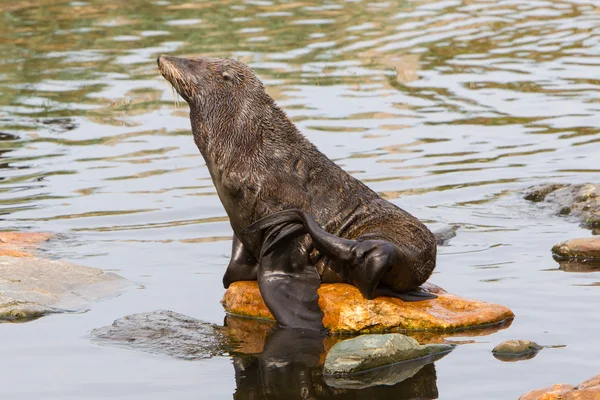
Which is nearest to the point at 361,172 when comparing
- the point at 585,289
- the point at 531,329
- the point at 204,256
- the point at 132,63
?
the point at 204,256

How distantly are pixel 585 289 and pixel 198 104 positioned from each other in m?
Result: 3.41

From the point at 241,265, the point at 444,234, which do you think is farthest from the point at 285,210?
the point at 444,234

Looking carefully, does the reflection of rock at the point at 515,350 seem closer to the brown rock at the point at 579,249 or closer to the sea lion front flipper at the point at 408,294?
the sea lion front flipper at the point at 408,294

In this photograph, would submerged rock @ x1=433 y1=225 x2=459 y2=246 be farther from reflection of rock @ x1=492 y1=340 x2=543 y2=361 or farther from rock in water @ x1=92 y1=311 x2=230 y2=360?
reflection of rock @ x1=492 y1=340 x2=543 y2=361

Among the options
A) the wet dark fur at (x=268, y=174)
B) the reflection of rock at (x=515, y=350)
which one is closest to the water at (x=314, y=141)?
the reflection of rock at (x=515, y=350)

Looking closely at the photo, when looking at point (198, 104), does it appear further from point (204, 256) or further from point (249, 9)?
point (249, 9)

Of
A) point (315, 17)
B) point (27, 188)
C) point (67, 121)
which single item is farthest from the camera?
point (315, 17)

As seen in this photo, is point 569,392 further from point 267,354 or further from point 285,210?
point 285,210

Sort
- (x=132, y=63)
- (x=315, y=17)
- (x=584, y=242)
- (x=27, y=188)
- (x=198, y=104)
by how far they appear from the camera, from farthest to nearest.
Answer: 1. (x=315, y=17)
2. (x=132, y=63)
3. (x=27, y=188)
4. (x=584, y=242)
5. (x=198, y=104)

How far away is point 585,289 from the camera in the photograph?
9570 mm

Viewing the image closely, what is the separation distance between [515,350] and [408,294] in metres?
1.25

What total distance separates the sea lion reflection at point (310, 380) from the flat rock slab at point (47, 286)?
1.87 meters

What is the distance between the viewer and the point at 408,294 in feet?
29.6

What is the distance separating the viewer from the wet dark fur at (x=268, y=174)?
29.4ft
